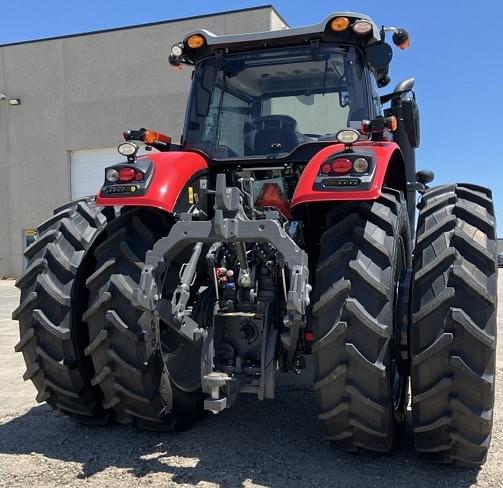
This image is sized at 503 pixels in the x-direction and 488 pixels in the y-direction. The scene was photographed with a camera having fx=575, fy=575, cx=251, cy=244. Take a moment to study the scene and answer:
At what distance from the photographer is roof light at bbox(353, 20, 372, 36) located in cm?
378

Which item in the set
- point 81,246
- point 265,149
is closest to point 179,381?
point 81,246

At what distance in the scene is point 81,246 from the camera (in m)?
3.65

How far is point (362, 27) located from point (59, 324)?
270cm

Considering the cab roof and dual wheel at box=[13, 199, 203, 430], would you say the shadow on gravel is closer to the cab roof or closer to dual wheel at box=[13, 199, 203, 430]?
dual wheel at box=[13, 199, 203, 430]

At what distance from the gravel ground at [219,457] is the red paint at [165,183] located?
1.44 m

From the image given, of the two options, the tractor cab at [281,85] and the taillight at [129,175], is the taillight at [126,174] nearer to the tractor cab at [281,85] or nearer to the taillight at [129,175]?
the taillight at [129,175]

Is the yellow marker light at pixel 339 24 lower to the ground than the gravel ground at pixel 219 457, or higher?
higher

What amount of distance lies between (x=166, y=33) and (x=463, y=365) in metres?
15.9

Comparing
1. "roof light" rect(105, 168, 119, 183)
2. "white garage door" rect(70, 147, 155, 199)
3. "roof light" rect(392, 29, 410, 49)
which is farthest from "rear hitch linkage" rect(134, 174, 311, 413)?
"white garage door" rect(70, 147, 155, 199)

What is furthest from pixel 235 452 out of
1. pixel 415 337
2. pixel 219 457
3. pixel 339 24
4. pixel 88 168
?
pixel 88 168

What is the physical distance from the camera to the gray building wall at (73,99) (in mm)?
16844

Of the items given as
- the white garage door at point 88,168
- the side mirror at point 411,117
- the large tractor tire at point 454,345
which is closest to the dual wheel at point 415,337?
the large tractor tire at point 454,345

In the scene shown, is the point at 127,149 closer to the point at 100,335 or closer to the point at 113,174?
the point at 113,174

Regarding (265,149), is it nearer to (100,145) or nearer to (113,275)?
(113,275)
